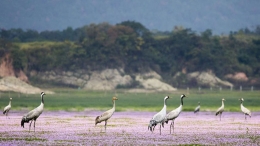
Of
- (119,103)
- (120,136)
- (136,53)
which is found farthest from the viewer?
(136,53)

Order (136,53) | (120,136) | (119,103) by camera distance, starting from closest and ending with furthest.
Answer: (120,136), (119,103), (136,53)

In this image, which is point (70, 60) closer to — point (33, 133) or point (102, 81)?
point (102, 81)

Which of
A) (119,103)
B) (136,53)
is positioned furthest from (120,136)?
(136,53)

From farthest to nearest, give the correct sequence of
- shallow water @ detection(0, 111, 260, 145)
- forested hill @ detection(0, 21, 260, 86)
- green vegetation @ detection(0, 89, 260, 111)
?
forested hill @ detection(0, 21, 260, 86) → green vegetation @ detection(0, 89, 260, 111) → shallow water @ detection(0, 111, 260, 145)

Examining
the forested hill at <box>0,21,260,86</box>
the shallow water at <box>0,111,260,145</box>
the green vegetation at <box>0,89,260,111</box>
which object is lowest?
the shallow water at <box>0,111,260,145</box>

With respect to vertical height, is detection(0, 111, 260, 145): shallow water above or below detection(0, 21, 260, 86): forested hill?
below

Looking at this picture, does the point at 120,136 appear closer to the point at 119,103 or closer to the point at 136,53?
the point at 119,103

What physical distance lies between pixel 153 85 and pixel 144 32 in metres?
29.8

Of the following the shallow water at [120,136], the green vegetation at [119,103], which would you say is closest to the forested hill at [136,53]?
the green vegetation at [119,103]

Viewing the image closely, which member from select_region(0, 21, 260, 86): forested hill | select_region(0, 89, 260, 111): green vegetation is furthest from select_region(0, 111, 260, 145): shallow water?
select_region(0, 21, 260, 86): forested hill

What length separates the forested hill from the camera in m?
144

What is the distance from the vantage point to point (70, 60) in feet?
474

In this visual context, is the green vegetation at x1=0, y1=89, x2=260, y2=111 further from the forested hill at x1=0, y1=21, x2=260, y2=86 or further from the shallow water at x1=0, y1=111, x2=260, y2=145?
the forested hill at x1=0, y1=21, x2=260, y2=86

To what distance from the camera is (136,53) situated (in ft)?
493
